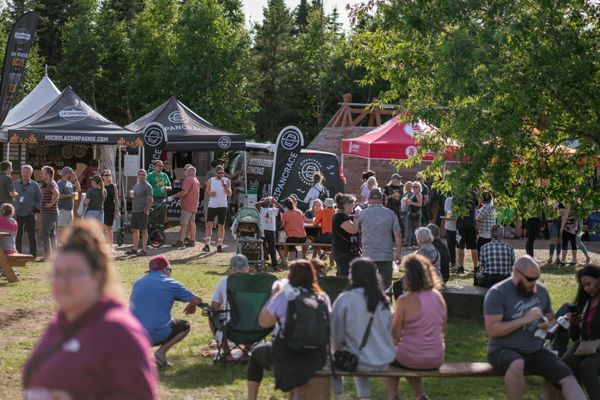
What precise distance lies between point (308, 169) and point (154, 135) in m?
4.14

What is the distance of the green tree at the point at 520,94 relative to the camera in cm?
805

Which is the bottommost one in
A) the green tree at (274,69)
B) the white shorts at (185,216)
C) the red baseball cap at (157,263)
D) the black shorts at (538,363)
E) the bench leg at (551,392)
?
the bench leg at (551,392)

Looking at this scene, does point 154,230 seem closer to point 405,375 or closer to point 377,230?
point 377,230

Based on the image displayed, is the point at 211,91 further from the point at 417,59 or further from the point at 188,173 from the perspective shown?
the point at 417,59

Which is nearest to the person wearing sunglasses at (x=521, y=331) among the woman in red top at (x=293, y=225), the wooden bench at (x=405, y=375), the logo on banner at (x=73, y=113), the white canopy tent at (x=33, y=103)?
the wooden bench at (x=405, y=375)

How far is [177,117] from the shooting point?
19.8 meters

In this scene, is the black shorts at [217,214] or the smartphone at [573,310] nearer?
the smartphone at [573,310]

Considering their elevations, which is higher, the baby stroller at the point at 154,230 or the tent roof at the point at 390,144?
the tent roof at the point at 390,144

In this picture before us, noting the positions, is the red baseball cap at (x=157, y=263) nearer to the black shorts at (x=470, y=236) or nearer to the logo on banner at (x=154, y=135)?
the black shorts at (x=470, y=236)

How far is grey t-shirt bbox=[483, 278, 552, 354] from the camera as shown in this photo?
545cm

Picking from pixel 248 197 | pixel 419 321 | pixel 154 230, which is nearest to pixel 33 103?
pixel 248 197

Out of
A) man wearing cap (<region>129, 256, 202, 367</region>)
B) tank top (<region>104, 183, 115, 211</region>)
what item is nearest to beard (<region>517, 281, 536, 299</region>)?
man wearing cap (<region>129, 256, 202, 367</region>)

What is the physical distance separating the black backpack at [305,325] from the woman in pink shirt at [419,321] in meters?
0.66

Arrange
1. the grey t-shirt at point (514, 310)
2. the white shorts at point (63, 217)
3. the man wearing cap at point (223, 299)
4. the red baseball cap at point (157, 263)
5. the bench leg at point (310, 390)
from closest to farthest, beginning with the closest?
the bench leg at point (310, 390), the grey t-shirt at point (514, 310), the red baseball cap at point (157, 263), the man wearing cap at point (223, 299), the white shorts at point (63, 217)
